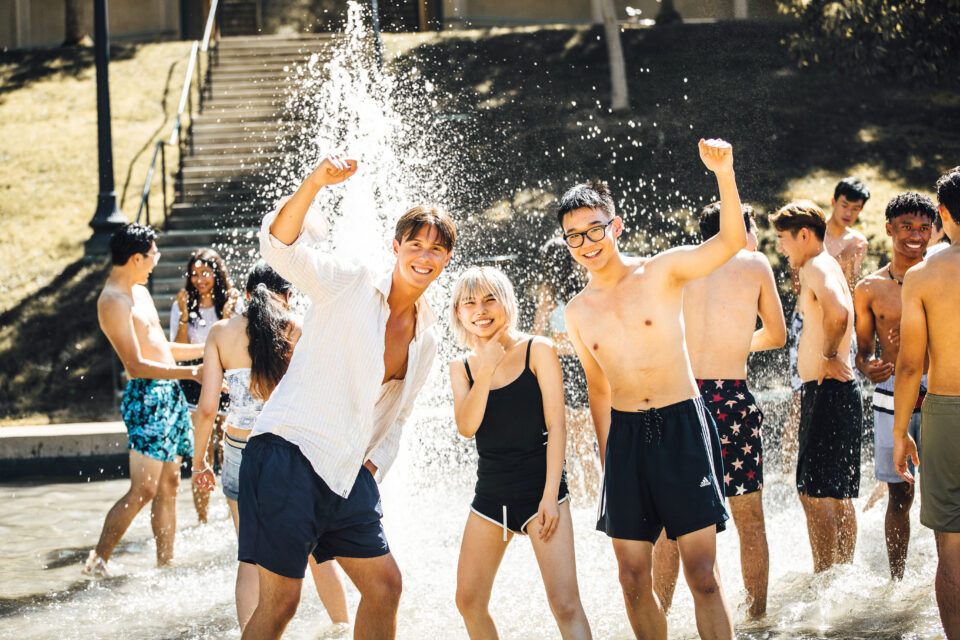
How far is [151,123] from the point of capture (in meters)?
17.7

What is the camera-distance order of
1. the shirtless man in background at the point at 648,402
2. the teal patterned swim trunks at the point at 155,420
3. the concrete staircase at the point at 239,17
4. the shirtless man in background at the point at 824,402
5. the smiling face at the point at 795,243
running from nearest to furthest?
the shirtless man in background at the point at 648,402 < the shirtless man in background at the point at 824,402 < the smiling face at the point at 795,243 < the teal patterned swim trunks at the point at 155,420 < the concrete staircase at the point at 239,17

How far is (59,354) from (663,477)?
394 inches

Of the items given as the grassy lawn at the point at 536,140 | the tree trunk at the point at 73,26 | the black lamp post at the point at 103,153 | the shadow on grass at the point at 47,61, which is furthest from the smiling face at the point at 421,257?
the tree trunk at the point at 73,26

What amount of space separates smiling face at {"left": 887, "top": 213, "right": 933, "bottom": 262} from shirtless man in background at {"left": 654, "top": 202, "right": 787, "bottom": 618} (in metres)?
0.92

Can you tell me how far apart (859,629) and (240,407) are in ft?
10.2

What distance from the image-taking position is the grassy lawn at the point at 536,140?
513 inches

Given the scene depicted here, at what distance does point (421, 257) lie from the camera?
352cm

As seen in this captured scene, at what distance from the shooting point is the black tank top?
3.88 meters

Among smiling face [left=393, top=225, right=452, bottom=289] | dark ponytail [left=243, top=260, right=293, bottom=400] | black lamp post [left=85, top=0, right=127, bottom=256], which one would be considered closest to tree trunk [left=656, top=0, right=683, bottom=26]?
black lamp post [left=85, top=0, right=127, bottom=256]

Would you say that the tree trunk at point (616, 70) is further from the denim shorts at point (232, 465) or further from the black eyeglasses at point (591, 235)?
the black eyeglasses at point (591, 235)

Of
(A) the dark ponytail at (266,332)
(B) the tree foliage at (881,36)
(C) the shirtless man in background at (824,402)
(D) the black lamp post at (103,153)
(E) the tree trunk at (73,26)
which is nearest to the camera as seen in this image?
(A) the dark ponytail at (266,332)

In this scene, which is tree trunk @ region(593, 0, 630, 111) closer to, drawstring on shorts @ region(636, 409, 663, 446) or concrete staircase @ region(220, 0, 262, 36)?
concrete staircase @ region(220, 0, 262, 36)

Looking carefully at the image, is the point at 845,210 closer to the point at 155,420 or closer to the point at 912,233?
the point at 912,233

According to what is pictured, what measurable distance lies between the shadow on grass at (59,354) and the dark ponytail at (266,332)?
6891 millimetres
